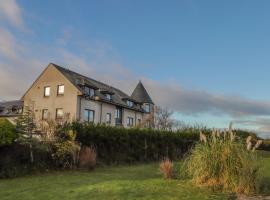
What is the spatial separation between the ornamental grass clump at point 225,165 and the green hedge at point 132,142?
1069 centimetres

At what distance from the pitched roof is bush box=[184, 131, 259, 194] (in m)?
47.7

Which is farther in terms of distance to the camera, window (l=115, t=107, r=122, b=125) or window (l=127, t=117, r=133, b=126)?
window (l=127, t=117, r=133, b=126)

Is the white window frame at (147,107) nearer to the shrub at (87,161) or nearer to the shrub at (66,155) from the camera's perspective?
the shrub at (87,161)

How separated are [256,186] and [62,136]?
36.6 ft

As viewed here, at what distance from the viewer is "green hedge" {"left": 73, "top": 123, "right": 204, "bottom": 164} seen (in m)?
21.0

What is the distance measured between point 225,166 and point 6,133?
10.2m

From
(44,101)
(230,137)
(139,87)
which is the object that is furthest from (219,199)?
(139,87)

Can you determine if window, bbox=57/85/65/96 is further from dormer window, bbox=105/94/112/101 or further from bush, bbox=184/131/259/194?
bush, bbox=184/131/259/194

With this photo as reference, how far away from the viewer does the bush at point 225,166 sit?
926 centimetres

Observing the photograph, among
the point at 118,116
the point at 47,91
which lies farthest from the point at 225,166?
the point at 118,116

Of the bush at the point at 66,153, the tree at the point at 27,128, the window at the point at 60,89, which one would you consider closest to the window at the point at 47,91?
the window at the point at 60,89

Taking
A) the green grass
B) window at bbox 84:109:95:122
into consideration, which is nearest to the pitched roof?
window at bbox 84:109:95:122

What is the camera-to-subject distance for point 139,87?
6012 centimetres

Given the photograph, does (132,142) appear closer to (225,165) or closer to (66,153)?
(66,153)
